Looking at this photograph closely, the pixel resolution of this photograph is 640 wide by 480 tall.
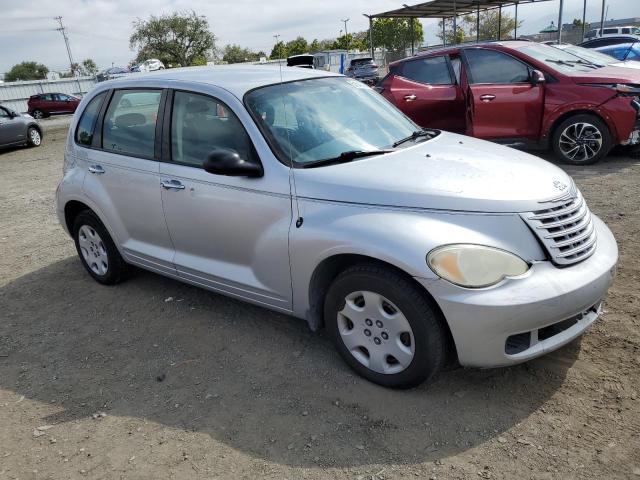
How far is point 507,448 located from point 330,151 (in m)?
1.93

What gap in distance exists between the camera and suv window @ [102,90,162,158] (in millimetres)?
4074

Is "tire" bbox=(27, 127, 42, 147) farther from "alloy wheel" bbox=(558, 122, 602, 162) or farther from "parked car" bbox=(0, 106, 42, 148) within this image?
"alloy wheel" bbox=(558, 122, 602, 162)

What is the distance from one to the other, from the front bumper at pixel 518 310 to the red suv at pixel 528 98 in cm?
519

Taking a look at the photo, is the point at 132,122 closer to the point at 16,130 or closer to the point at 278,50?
the point at 16,130

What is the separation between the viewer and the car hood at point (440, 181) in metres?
2.84

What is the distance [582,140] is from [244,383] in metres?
6.15

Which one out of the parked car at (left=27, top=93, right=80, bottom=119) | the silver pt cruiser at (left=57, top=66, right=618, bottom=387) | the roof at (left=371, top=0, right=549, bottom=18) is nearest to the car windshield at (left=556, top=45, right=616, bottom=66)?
the silver pt cruiser at (left=57, top=66, right=618, bottom=387)

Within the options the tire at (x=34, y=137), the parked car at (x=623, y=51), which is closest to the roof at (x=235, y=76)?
the parked car at (x=623, y=51)

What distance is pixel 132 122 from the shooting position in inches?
169

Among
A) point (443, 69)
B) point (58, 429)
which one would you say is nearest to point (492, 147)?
point (58, 429)

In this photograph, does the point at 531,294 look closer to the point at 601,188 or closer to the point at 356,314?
the point at 356,314

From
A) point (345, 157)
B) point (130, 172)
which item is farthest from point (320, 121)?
point (130, 172)

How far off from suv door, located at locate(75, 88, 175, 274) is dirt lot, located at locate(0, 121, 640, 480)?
0.56 meters

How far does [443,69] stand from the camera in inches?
333
